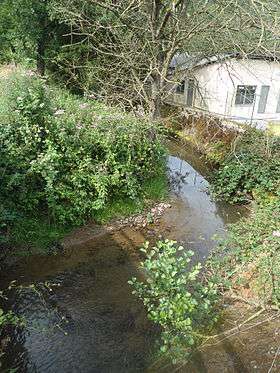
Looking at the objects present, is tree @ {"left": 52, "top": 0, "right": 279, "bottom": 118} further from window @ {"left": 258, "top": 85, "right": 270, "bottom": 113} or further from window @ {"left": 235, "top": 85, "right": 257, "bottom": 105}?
window @ {"left": 258, "top": 85, "right": 270, "bottom": 113}

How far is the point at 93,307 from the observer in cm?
662

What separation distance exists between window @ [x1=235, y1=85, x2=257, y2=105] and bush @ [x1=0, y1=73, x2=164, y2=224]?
10.2 m

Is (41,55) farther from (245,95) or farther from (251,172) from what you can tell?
(251,172)

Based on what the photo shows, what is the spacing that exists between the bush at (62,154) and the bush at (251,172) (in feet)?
9.92

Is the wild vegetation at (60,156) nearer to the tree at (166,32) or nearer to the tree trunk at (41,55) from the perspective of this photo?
the tree at (166,32)

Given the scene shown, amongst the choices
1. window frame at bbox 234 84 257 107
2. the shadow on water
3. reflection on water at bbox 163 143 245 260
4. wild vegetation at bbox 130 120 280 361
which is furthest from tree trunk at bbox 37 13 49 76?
the shadow on water

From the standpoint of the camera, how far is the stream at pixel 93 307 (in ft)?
17.9

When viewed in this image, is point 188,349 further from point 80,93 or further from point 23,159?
point 80,93

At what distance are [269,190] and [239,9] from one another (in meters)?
4.95

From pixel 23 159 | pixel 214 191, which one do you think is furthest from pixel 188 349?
pixel 214 191

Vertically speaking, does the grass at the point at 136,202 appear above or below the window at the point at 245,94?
below

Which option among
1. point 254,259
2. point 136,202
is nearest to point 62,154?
point 136,202

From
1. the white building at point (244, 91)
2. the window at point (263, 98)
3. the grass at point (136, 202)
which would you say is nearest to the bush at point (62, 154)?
the grass at point (136, 202)

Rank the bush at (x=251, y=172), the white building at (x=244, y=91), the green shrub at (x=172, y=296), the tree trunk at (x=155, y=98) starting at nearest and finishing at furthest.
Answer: the green shrub at (x=172, y=296)
the bush at (x=251, y=172)
the tree trunk at (x=155, y=98)
the white building at (x=244, y=91)
